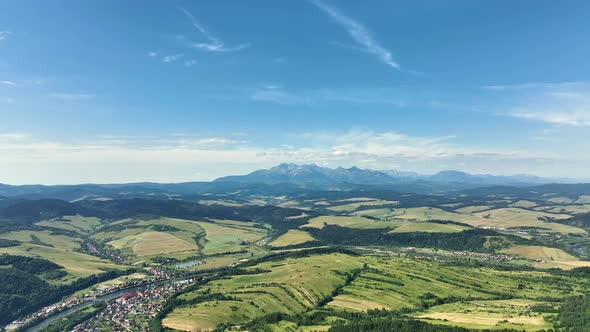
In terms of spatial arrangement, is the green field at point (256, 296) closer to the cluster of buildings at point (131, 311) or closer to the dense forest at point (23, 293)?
the cluster of buildings at point (131, 311)

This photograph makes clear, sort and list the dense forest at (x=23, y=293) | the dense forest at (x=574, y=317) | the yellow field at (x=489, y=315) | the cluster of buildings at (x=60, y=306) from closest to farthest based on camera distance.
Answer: the dense forest at (x=574, y=317)
the yellow field at (x=489, y=315)
the cluster of buildings at (x=60, y=306)
the dense forest at (x=23, y=293)

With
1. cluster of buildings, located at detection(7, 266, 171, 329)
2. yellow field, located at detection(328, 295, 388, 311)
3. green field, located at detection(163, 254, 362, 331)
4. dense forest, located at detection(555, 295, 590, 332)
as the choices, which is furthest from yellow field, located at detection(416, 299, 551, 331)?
cluster of buildings, located at detection(7, 266, 171, 329)

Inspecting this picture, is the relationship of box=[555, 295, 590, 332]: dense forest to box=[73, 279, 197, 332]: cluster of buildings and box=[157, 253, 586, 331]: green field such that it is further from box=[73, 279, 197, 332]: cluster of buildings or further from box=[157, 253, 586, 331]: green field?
box=[73, 279, 197, 332]: cluster of buildings

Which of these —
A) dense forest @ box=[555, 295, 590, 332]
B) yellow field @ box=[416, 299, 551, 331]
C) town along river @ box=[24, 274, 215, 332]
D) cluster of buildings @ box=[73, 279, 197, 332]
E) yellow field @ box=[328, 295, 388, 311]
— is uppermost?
dense forest @ box=[555, 295, 590, 332]

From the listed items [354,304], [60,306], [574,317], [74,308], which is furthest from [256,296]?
[574,317]

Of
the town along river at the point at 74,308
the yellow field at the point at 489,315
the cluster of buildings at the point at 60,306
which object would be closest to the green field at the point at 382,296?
the yellow field at the point at 489,315

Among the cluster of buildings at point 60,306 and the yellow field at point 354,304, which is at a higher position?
the yellow field at point 354,304

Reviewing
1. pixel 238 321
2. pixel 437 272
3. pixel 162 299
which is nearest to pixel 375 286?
pixel 437 272

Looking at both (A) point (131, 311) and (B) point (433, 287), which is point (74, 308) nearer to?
(A) point (131, 311)

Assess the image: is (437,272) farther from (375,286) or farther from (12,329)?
(12,329)
